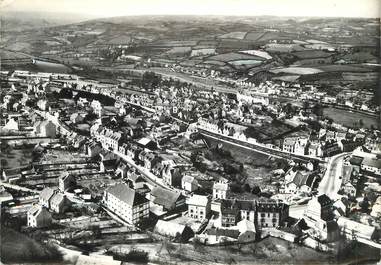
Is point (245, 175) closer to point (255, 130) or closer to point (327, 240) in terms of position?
point (255, 130)

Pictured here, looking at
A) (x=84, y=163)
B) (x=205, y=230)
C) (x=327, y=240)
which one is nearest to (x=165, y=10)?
(x=84, y=163)

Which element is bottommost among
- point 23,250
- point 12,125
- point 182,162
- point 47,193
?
point 23,250

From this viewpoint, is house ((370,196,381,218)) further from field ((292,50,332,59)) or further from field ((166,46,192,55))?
field ((166,46,192,55))

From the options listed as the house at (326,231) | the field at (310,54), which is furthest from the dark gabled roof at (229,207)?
the field at (310,54)

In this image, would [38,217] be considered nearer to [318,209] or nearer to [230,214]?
[230,214]

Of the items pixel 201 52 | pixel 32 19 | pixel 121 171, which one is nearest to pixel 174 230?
pixel 121 171

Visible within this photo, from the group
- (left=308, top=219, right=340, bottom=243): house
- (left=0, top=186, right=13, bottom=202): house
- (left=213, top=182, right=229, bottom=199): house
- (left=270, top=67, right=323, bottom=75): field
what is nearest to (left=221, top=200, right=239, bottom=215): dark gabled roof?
(left=213, top=182, right=229, bottom=199): house
